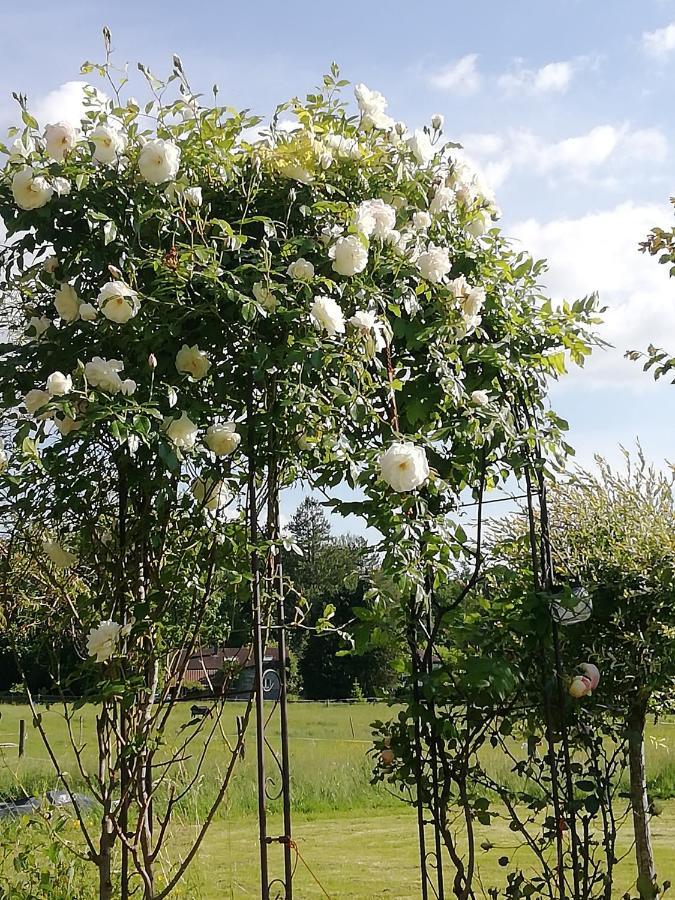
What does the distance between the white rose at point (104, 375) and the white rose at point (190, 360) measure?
0.59 feet

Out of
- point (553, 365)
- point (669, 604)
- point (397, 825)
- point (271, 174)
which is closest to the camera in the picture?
point (271, 174)

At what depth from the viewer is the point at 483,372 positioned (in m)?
2.46

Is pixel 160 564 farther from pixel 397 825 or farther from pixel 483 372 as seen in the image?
pixel 397 825

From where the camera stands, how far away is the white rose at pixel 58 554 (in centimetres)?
240

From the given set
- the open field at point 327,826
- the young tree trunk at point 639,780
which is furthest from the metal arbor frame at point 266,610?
the young tree trunk at point 639,780

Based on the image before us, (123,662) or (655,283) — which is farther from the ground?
(655,283)

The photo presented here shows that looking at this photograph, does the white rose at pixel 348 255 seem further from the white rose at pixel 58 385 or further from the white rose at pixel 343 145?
the white rose at pixel 58 385

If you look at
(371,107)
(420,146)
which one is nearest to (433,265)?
(420,146)

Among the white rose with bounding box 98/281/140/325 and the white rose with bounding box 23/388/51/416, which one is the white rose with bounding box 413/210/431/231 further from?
the white rose with bounding box 23/388/51/416

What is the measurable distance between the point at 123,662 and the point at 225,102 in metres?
1.47

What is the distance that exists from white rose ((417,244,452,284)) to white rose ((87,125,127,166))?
0.80m

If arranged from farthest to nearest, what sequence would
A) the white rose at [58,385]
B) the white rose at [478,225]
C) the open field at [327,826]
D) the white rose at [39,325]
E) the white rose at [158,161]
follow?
the open field at [327,826]
the white rose at [478,225]
the white rose at [39,325]
the white rose at [158,161]
the white rose at [58,385]

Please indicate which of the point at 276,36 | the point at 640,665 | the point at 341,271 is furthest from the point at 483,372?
the point at 640,665

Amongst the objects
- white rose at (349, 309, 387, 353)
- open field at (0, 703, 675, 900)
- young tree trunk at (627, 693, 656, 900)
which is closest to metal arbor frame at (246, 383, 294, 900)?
white rose at (349, 309, 387, 353)
